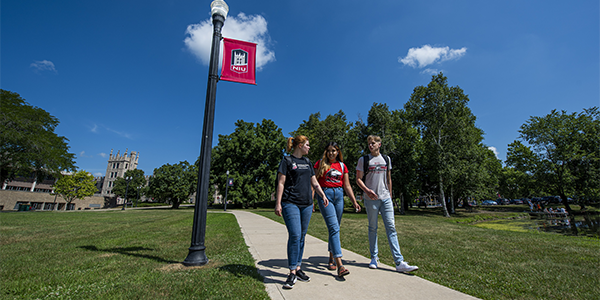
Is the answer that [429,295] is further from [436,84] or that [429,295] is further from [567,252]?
[436,84]

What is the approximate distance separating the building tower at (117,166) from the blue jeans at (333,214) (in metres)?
130

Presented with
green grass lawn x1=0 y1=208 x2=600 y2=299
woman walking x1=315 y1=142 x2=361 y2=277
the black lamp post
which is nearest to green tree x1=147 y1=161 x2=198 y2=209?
green grass lawn x1=0 y1=208 x2=600 y2=299

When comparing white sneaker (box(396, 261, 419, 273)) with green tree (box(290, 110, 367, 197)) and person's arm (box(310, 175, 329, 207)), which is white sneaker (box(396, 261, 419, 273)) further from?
green tree (box(290, 110, 367, 197))

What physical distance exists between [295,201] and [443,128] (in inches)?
1006

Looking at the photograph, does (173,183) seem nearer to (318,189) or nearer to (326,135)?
(326,135)

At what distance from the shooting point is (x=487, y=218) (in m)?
19.9

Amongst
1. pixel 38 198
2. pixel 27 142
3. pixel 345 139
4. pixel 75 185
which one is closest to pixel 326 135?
pixel 345 139

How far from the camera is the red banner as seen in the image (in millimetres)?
5047

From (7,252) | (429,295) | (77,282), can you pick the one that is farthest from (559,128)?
(7,252)

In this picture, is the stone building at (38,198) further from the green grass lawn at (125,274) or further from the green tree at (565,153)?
the green tree at (565,153)

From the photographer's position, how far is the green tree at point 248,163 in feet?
105

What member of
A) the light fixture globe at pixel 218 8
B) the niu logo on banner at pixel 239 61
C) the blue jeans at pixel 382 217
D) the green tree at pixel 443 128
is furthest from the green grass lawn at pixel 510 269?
the green tree at pixel 443 128

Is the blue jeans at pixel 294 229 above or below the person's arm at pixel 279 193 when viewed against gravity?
below

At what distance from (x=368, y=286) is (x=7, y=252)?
7.19 metres
